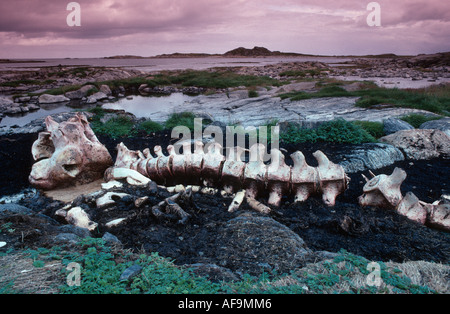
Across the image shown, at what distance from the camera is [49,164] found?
5.35 metres

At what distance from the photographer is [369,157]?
20.9 ft

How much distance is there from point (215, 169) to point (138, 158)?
1715 mm

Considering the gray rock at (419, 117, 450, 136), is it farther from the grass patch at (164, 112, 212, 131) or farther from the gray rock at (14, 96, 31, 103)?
the gray rock at (14, 96, 31, 103)

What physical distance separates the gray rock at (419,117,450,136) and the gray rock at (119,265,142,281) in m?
8.19

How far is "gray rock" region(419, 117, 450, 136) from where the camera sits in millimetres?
7923

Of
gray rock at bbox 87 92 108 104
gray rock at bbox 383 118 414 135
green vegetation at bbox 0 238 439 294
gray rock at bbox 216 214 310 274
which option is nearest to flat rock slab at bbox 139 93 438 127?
gray rock at bbox 383 118 414 135

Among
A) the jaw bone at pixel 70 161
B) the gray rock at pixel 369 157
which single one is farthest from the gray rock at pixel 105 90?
the gray rock at pixel 369 157

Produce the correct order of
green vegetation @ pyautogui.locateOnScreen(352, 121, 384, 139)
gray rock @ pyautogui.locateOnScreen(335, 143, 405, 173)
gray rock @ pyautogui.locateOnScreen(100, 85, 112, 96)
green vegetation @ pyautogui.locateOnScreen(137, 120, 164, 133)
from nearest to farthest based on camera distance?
gray rock @ pyautogui.locateOnScreen(335, 143, 405, 173)
green vegetation @ pyautogui.locateOnScreen(352, 121, 384, 139)
green vegetation @ pyautogui.locateOnScreen(137, 120, 164, 133)
gray rock @ pyautogui.locateOnScreen(100, 85, 112, 96)

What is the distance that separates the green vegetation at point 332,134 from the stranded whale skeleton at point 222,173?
11.0ft

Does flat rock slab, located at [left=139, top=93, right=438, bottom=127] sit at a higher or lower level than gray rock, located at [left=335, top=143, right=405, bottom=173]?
higher

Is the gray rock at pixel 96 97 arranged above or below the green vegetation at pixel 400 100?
above

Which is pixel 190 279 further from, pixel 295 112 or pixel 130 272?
pixel 295 112

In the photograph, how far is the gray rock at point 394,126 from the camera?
27.0 feet

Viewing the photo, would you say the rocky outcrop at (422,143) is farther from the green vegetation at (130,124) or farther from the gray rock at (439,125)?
the green vegetation at (130,124)
